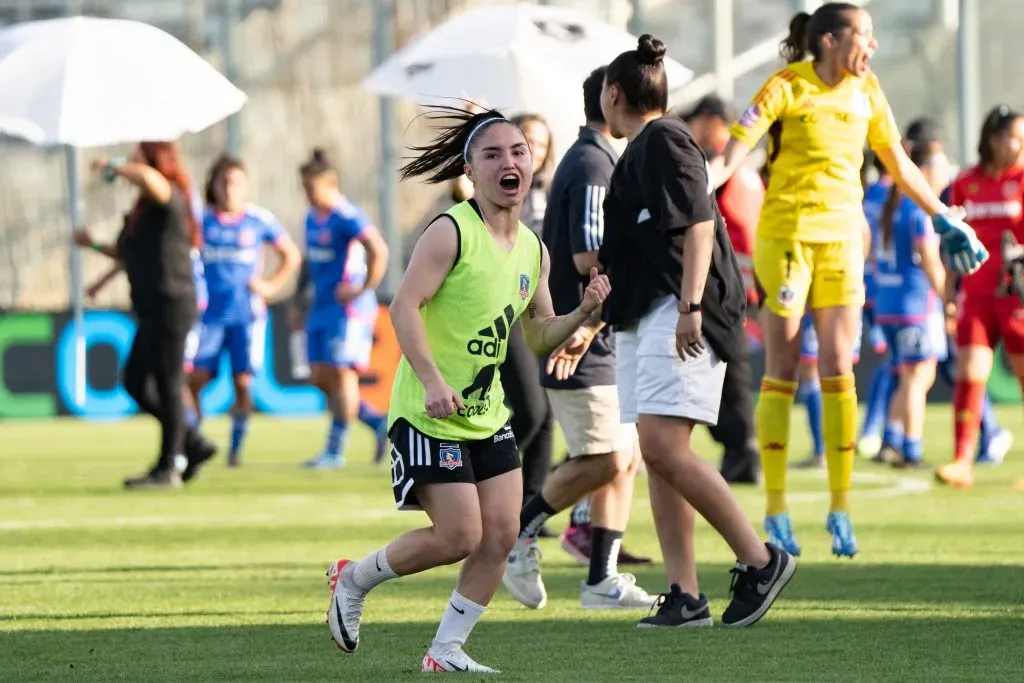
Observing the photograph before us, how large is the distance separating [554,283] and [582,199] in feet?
1.81

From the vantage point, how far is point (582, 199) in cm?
768

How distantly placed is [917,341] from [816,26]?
5312 mm

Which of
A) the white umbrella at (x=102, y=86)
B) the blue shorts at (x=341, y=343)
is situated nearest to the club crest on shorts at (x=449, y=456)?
the white umbrella at (x=102, y=86)

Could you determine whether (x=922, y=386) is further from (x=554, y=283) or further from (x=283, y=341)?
(x=283, y=341)

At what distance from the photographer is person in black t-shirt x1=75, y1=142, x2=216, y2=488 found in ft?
43.6

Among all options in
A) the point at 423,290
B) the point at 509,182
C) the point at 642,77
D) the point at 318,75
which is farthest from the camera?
the point at 318,75

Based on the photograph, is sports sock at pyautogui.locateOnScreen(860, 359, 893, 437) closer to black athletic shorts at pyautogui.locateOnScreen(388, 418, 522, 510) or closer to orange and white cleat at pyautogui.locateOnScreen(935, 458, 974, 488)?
orange and white cleat at pyautogui.locateOnScreen(935, 458, 974, 488)

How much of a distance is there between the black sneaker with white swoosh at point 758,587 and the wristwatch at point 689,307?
0.84m

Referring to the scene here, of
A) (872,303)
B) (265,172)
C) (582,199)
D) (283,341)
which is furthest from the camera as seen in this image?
(265,172)

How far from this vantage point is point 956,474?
39.6 feet

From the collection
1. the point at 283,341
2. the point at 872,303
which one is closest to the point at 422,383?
the point at 872,303

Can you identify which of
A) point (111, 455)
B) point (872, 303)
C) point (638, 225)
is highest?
point (638, 225)

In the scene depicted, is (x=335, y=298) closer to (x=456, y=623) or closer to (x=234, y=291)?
(x=234, y=291)

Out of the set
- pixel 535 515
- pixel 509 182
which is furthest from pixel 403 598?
pixel 509 182
